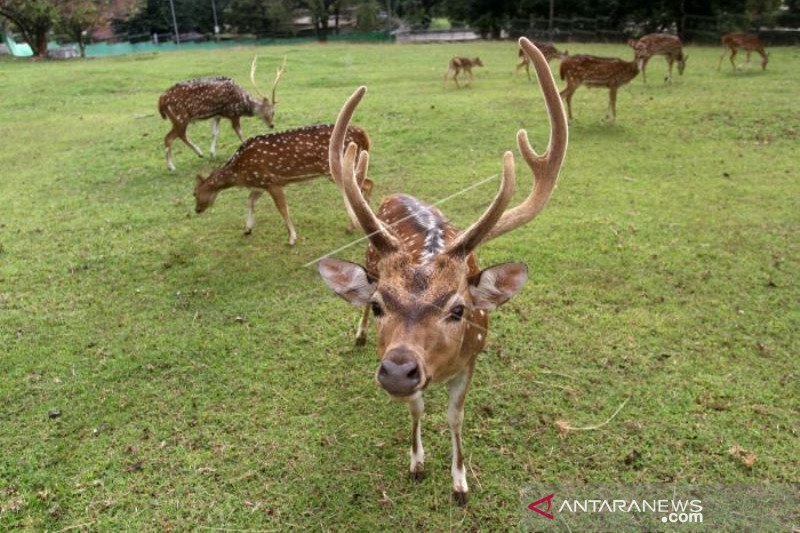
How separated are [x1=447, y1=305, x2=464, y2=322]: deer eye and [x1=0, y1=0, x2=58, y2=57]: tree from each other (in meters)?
34.6

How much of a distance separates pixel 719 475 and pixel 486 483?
140 centimetres

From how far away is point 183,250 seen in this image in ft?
21.2

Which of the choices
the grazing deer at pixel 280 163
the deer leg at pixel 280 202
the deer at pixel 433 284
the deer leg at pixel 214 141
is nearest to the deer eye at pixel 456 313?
the deer at pixel 433 284

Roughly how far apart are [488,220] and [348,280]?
30.1 inches

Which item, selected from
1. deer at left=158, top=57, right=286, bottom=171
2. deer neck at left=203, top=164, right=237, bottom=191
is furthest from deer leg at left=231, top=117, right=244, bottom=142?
deer neck at left=203, top=164, right=237, bottom=191

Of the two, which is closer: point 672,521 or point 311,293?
point 672,521

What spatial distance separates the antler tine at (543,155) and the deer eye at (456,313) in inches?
20.4

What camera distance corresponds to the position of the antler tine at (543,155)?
9.84 ft

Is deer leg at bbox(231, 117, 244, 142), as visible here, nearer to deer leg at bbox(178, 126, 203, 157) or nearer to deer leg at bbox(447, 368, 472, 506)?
deer leg at bbox(178, 126, 203, 157)

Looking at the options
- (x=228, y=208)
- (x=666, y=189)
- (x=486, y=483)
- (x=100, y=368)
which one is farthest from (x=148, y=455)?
(x=666, y=189)

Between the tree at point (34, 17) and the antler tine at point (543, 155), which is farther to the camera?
the tree at point (34, 17)

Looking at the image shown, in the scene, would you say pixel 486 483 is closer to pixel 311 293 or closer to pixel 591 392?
pixel 591 392

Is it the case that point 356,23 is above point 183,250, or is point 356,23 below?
above

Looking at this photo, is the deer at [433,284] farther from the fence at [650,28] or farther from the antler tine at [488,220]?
the fence at [650,28]
